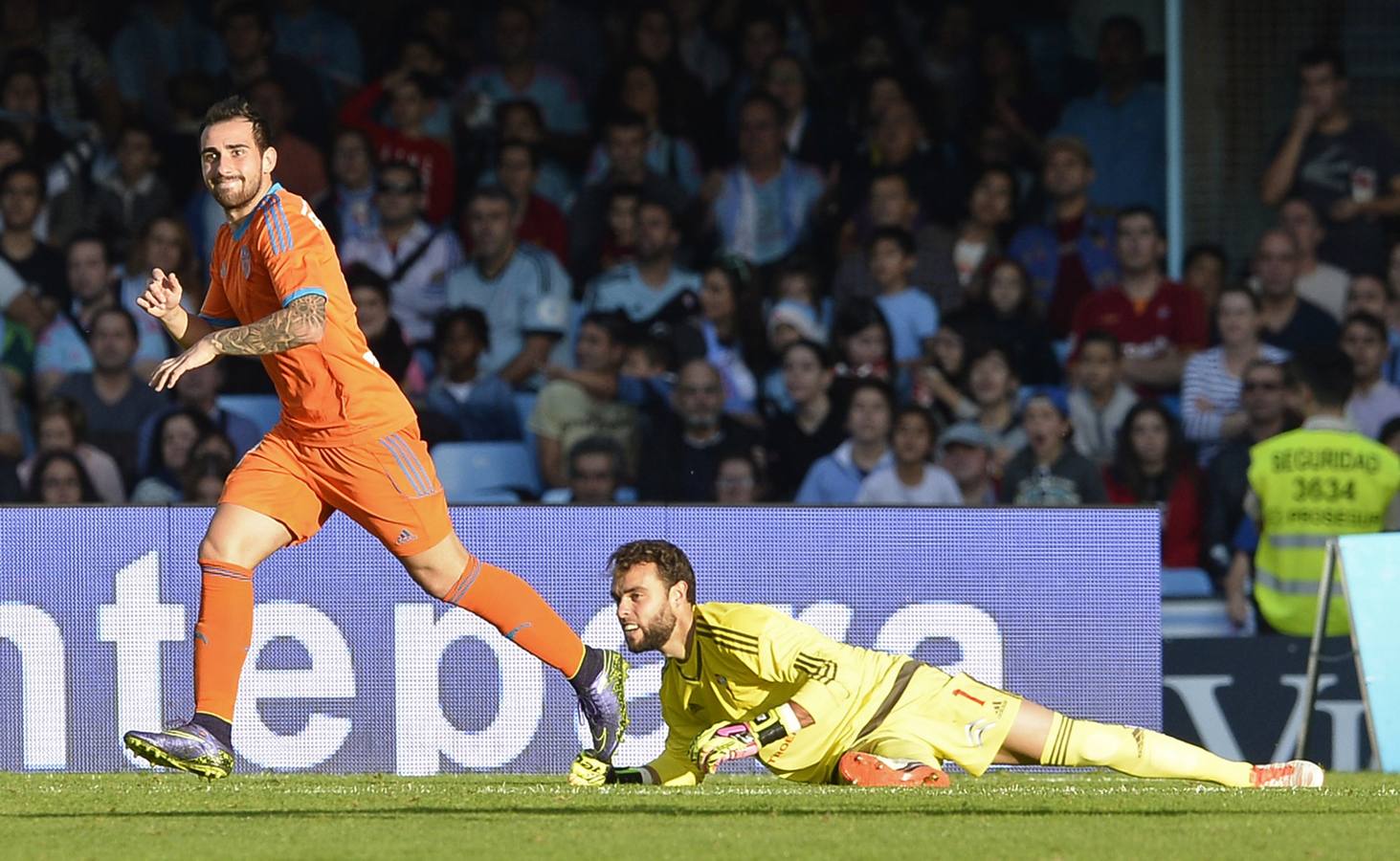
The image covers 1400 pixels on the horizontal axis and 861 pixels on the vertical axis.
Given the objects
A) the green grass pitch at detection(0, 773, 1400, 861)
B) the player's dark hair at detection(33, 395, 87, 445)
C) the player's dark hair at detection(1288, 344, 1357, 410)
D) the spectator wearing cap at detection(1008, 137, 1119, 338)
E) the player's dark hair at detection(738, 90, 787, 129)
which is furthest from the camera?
the player's dark hair at detection(738, 90, 787, 129)

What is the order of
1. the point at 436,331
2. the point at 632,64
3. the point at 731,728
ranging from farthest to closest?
the point at 632,64
the point at 436,331
the point at 731,728

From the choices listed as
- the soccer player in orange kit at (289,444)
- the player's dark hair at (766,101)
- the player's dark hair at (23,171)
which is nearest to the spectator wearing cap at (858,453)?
the player's dark hair at (766,101)

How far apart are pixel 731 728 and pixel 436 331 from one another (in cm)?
605

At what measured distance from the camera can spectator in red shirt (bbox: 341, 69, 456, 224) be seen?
12531 millimetres

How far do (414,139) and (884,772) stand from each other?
274 inches

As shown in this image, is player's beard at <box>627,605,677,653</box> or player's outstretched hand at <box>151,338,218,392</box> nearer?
player's outstretched hand at <box>151,338,218,392</box>

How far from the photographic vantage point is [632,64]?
12734 millimetres

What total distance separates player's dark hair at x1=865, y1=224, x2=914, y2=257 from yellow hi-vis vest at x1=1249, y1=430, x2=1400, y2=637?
2.50 m

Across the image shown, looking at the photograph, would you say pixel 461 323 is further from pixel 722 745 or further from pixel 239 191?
pixel 722 745

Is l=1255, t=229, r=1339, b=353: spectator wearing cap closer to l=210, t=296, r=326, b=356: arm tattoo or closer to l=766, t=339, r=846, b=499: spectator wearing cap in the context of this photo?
l=766, t=339, r=846, b=499: spectator wearing cap

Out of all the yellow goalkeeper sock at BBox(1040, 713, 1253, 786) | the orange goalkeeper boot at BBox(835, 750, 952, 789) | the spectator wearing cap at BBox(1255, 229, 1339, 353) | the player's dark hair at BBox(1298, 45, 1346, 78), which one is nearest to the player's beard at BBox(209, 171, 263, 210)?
the orange goalkeeper boot at BBox(835, 750, 952, 789)

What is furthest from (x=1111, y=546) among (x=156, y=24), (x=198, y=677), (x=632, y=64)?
(x=156, y=24)

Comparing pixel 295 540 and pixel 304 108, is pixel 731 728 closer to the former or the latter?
pixel 295 540

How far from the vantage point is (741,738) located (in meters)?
5.98
